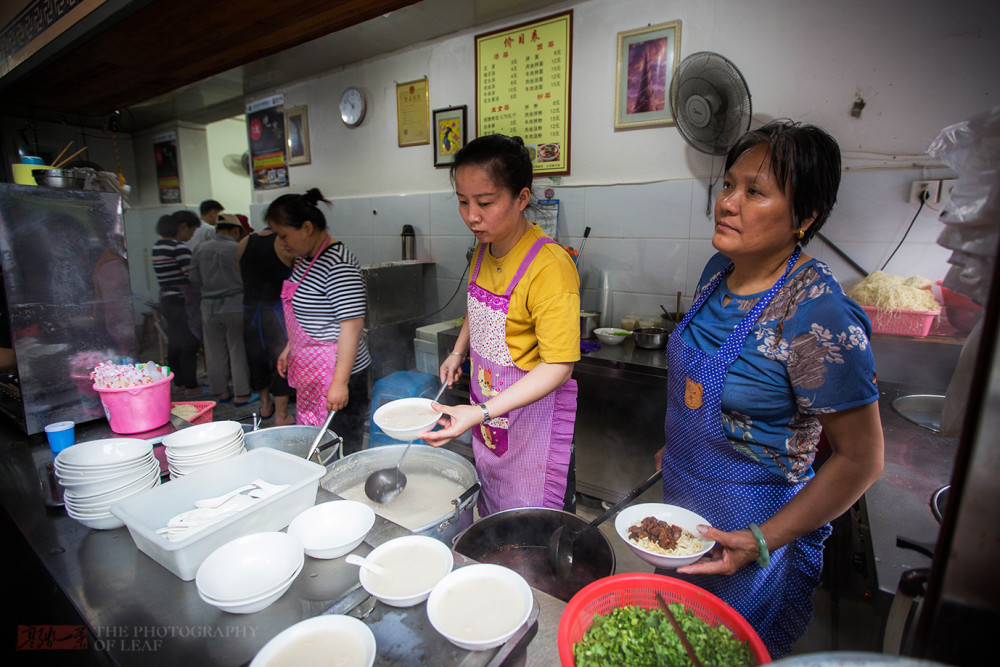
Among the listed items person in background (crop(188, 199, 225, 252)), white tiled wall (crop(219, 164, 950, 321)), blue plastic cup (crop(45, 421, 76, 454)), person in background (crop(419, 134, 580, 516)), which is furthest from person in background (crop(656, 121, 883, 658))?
person in background (crop(188, 199, 225, 252))

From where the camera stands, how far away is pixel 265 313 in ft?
14.6

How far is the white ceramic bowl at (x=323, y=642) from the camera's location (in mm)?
801

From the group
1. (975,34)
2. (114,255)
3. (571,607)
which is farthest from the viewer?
(975,34)

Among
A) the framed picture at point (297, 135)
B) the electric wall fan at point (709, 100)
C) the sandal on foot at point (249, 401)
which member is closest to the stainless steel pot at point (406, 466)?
the electric wall fan at point (709, 100)

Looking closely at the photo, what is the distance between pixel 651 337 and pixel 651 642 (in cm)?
230

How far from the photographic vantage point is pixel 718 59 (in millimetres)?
2664

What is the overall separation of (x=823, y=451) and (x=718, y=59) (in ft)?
7.31

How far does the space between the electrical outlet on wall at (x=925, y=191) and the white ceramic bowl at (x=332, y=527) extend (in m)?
3.18

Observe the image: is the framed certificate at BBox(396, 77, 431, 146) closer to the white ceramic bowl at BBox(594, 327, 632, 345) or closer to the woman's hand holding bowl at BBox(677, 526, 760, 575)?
the white ceramic bowl at BBox(594, 327, 632, 345)

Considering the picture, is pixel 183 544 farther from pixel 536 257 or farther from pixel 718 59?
pixel 718 59

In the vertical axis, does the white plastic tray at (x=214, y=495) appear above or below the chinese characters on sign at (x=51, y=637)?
above

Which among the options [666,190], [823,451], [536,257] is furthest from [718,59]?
[823,451]

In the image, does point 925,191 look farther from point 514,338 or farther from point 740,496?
point 514,338

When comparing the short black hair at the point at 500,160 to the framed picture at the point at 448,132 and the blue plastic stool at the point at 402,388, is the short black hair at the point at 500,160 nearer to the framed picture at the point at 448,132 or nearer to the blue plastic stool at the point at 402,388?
the blue plastic stool at the point at 402,388
